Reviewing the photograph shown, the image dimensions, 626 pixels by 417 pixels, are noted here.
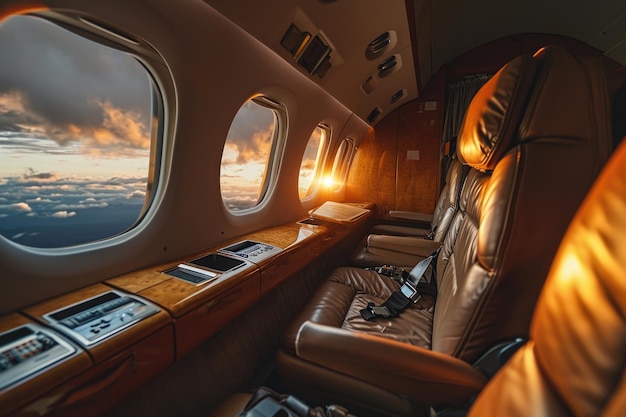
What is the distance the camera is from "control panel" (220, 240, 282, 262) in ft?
5.59

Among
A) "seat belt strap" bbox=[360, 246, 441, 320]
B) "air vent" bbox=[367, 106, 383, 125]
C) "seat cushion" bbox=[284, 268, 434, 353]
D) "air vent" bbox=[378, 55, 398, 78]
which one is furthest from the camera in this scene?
"air vent" bbox=[367, 106, 383, 125]

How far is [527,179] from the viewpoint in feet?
2.76

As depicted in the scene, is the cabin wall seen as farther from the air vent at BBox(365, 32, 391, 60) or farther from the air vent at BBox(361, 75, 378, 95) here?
the air vent at BBox(365, 32, 391, 60)

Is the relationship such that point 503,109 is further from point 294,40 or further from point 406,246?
point 406,246

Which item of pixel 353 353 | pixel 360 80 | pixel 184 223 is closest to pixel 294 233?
pixel 184 223

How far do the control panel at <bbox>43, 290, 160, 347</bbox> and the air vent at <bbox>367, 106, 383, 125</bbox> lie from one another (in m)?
3.72

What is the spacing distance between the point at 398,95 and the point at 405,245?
2563mm

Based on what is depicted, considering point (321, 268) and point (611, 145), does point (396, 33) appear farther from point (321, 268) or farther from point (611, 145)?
point (321, 268)

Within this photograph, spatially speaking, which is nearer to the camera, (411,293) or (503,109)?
(503,109)

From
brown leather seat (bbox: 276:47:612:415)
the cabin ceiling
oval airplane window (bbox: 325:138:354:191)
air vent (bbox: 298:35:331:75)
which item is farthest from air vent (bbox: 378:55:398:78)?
brown leather seat (bbox: 276:47:612:415)

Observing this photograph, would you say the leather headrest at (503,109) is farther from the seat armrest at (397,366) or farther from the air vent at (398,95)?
the air vent at (398,95)

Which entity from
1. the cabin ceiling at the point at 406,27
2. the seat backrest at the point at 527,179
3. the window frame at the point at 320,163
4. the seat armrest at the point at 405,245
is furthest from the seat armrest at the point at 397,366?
the window frame at the point at 320,163

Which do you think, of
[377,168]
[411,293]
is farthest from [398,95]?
[411,293]

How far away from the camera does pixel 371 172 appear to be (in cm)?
471
